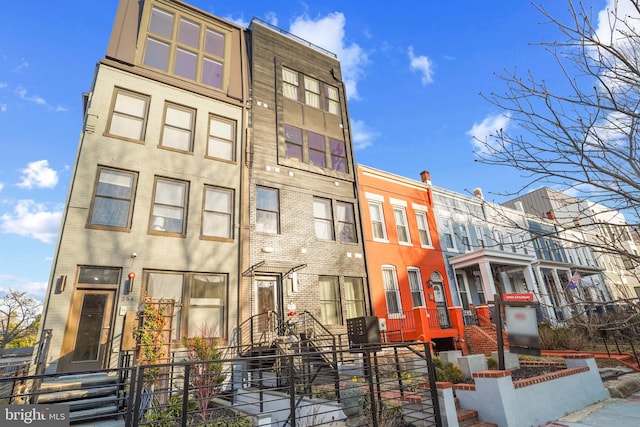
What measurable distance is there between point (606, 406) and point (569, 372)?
939mm

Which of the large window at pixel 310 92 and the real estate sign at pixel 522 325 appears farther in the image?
the large window at pixel 310 92

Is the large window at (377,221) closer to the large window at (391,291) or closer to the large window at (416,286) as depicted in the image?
the large window at (391,291)

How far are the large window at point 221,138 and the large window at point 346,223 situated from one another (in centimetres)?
522

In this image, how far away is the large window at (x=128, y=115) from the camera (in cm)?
1127

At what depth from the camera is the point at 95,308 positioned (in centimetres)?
925

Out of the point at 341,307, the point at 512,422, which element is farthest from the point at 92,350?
the point at 512,422

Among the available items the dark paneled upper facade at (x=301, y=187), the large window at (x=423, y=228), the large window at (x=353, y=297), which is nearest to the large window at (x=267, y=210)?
the dark paneled upper facade at (x=301, y=187)

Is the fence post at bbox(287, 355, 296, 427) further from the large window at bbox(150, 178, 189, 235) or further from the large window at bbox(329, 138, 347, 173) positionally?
the large window at bbox(329, 138, 347, 173)

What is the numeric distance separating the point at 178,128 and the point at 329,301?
866 centimetres

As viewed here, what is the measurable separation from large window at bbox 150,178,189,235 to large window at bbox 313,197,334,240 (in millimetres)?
5208

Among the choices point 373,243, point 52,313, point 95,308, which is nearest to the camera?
point 52,313

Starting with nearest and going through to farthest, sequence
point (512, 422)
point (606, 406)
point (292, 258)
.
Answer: point (512, 422) → point (606, 406) → point (292, 258)

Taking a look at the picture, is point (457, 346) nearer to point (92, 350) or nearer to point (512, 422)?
point (512, 422)

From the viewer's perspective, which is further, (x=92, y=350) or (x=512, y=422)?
(x=92, y=350)
